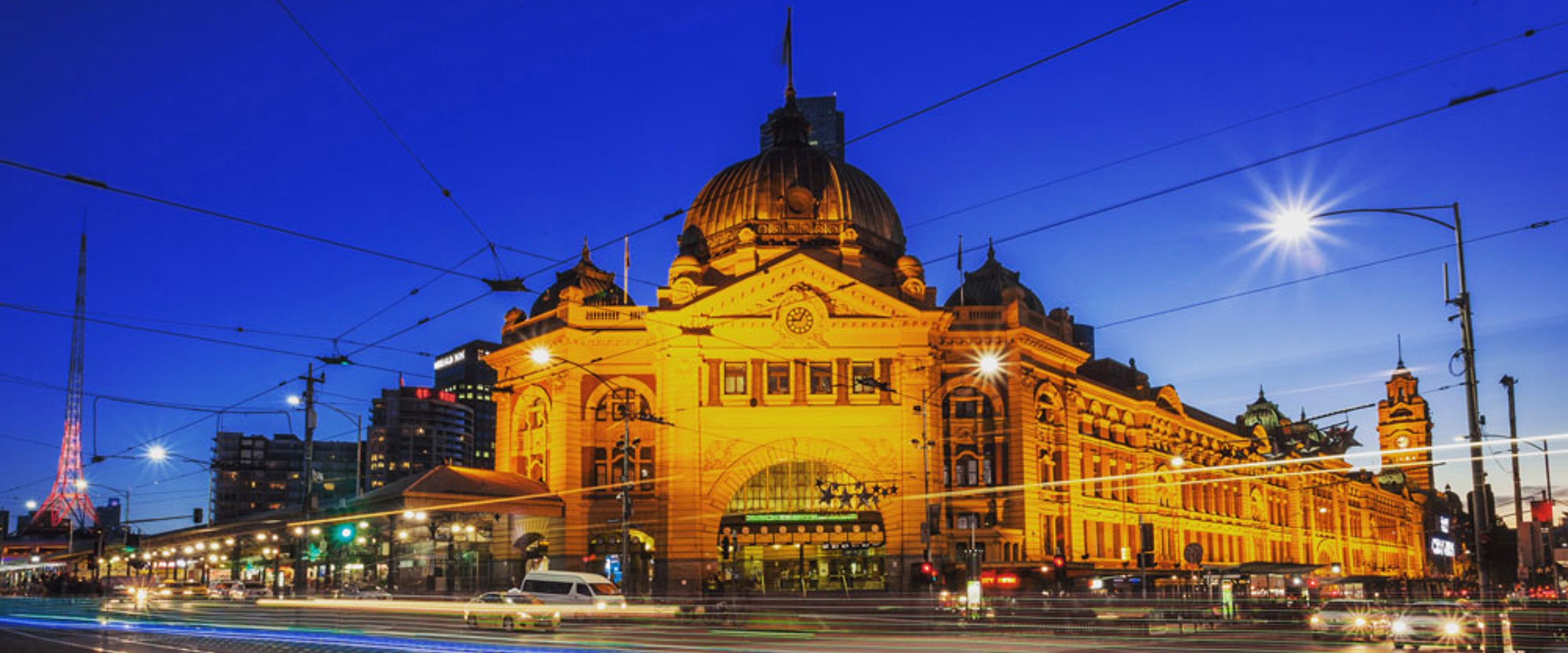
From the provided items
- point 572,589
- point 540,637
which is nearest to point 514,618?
point 540,637

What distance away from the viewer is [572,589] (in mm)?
43312

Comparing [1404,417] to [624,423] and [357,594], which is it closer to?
[624,423]

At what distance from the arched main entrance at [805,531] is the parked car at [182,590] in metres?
25.6

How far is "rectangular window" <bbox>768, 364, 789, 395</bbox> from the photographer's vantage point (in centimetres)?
6631

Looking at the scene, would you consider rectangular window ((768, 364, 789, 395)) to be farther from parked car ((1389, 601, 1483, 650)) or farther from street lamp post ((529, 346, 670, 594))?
parked car ((1389, 601, 1483, 650))

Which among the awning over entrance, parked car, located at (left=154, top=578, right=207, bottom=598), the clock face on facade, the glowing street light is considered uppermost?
the clock face on facade

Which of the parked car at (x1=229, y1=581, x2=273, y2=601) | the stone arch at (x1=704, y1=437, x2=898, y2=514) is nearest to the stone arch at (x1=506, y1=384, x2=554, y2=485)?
A: the stone arch at (x1=704, y1=437, x2=898, y2=514)

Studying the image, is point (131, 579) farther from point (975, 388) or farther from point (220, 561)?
point (975, 388)

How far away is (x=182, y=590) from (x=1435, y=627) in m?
65.0

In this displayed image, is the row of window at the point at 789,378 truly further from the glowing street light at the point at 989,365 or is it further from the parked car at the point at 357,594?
the parked car at the point at 357,594

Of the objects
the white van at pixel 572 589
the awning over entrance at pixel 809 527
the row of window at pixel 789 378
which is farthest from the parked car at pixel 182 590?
the row of window at pixel 789 378

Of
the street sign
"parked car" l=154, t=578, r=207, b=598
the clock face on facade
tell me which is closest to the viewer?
the street sign

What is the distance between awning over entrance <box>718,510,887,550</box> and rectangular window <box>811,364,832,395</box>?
603 cm

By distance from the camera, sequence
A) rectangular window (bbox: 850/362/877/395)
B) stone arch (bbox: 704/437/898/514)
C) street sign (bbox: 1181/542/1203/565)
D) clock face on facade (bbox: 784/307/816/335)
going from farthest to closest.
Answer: clock face on facade (bbox: 784/307/816/335)
rectangular window (bbox: 850/362/877/395)
stone arch (bbox: 704/437/898/514)
street sign (bbox: 1181/542/1203/565)
